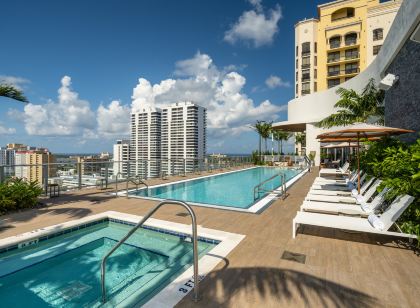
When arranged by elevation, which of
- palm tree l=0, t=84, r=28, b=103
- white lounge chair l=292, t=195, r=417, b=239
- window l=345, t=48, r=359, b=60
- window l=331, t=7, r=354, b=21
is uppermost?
window l=331, t=7, r=354, b=21

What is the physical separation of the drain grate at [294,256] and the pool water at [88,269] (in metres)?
1.48

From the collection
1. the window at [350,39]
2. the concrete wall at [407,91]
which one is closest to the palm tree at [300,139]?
the window at [350,39]

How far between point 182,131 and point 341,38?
36.9m

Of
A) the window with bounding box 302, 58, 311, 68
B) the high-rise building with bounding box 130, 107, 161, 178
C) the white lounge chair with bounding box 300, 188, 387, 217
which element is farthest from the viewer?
the high-rise building with bounding box 130, 107, 161, 178

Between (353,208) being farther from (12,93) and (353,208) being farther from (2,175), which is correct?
(2,175)

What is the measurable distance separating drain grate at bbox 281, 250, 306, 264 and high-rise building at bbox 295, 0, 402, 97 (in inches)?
1669

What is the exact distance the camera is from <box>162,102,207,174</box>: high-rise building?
5956 centimetres

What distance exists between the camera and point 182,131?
6009 cm

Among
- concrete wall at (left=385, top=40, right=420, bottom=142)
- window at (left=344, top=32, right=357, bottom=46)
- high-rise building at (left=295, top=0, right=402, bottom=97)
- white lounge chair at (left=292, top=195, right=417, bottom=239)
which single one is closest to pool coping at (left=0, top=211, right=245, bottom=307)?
white lounge chair at (left=292, top=195, right=417, bottom=239)

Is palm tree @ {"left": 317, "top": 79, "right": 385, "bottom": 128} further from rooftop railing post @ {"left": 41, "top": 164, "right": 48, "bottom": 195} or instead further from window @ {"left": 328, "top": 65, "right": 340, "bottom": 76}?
window @ {"left": 328, "top": 65, "right": 340, "bottom": 76}

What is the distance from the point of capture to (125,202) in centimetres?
825

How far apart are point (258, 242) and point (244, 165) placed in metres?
22.5

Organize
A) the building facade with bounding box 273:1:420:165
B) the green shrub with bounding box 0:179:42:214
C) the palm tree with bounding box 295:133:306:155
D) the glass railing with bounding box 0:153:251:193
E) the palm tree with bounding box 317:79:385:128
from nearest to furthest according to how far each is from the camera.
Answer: the green shrub with bounding box 0:179:42:214, the building facade with bounding box 273:1:420:165, the glass railing with bounding box 0:153:251:193, the palm tree with bounding box 317:79:385:128, the palm tree with bounding box 295:133:306:155

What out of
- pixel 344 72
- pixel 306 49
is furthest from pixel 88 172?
pixel 306 49
